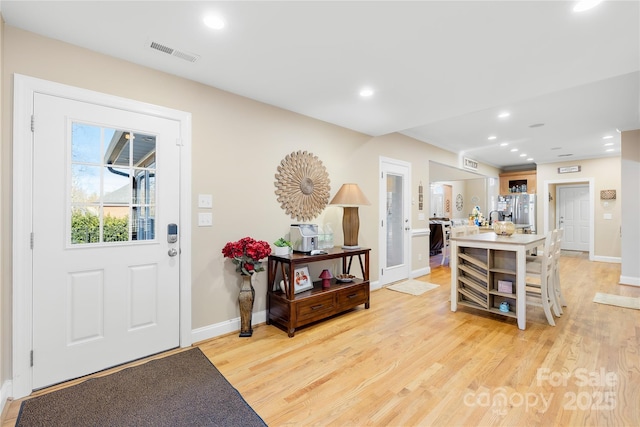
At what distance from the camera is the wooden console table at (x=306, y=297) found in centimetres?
287

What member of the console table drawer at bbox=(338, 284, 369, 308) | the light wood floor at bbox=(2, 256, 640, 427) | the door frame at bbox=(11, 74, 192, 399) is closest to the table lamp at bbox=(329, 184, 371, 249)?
the console table drawer at bbox=(338, 284, 369, 308)

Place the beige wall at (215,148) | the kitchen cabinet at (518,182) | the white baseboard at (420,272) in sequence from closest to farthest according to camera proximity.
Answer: the beige wall at (215,148)
the white baseboard at (420,272)
the kitchen cabinet at (518,182)

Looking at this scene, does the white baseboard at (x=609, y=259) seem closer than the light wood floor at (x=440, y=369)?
No

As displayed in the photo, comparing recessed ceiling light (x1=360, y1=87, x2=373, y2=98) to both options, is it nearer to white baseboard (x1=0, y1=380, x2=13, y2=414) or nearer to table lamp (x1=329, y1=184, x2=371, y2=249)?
table lamp (x1=329, y1=184, x2=371, y2=249)

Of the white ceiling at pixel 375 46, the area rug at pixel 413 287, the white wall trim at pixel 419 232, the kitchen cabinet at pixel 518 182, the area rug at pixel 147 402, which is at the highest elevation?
the white ceiling at pixel 375 46

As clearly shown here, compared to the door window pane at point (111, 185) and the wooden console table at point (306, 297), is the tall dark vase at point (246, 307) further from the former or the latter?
the door window pane at point (111, 185)

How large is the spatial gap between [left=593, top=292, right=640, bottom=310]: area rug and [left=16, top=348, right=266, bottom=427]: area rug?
180 inches

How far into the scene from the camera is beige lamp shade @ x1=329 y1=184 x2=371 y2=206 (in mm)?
3543

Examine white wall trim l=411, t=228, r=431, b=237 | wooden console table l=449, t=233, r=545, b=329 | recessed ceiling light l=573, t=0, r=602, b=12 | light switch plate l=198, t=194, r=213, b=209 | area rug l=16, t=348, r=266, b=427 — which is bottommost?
area rug l=16, t=348, r=266, b=427

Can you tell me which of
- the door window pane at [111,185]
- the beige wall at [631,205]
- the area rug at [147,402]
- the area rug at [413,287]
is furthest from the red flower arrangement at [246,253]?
the beige wall at [631,205]

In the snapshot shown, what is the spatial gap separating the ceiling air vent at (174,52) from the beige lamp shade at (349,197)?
2.05 m

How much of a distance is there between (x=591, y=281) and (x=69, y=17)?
285 inches

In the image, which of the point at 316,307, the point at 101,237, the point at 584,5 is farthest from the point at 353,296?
the point at 584,5

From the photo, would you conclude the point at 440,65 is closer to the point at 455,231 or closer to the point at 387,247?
the point at 455,231
